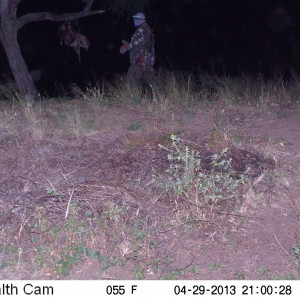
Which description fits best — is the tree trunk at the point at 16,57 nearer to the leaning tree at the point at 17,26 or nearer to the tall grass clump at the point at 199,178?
the leaning tree at the point at 17,26

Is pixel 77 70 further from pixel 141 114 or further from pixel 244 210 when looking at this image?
pixel 244 210

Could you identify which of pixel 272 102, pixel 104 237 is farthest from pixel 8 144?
pixel 272 102

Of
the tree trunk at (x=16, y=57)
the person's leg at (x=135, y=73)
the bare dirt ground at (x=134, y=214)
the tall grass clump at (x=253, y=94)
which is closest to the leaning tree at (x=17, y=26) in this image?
the tree trunk at (x=16, y=57)

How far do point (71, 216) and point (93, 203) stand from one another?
0.25 meters

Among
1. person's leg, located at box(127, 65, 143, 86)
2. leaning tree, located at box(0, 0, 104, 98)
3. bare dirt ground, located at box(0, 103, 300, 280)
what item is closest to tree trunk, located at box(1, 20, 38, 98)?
leaning tree, located at box(0, 0, 104, 98)

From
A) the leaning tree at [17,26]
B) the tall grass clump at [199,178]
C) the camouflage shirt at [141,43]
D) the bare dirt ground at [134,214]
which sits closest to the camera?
the bare dirt ground at [134,214]

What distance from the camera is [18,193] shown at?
17.6 ft

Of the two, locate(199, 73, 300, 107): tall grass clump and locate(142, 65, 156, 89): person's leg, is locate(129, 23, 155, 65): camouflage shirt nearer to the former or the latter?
locate(142, 65, 156, 89): person's leg

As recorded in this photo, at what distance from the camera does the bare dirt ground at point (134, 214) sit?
4598mm

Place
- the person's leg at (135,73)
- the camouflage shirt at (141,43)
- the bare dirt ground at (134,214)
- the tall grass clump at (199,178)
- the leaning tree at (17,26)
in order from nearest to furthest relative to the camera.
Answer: the bare dirt ground at (134,214), the tall grass clump at (199,178), the camouflage shirt at (141,43), the person's leg at (135,73), the leaning tree at (17,26)

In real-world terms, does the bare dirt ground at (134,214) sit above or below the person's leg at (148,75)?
above

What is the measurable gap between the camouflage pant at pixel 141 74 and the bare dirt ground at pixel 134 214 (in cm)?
319

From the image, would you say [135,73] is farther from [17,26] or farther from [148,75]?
[17,26]

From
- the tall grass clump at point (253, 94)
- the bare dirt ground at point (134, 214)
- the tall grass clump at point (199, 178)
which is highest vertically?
the tall grass clump at point (199, 178)
